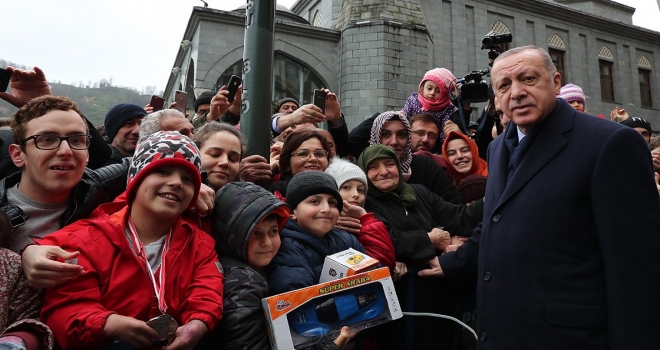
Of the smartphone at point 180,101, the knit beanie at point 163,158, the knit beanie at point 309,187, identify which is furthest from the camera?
the smartphone at point 180,101

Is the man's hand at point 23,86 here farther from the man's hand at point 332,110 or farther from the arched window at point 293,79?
the arched window at point 293,79

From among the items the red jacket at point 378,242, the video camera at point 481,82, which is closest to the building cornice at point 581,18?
the video camera at point 481,82

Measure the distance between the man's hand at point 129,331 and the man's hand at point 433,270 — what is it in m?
1.75

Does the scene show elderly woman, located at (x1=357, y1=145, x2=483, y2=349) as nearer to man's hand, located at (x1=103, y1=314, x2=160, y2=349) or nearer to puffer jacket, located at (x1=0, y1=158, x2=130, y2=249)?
man's hand, located at (x1=103, y1=314, x2=160, y2=349)

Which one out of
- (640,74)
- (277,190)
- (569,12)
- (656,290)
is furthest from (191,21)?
(640,74)

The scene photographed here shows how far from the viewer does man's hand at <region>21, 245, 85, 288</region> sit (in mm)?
1583

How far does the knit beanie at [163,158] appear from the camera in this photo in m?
1.96

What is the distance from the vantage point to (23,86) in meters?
2.72

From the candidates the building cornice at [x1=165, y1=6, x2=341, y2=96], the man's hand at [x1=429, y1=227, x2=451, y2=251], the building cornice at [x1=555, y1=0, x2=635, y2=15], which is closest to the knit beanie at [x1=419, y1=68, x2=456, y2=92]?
the man's hand at [x1=429, y1=227, x2=451, y2=251]

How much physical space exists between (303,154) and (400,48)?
35.6 feet

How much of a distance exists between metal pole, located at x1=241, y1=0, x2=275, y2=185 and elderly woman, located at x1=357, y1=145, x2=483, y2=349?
104cm

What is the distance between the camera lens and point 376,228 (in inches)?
108

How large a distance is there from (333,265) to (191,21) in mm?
14898

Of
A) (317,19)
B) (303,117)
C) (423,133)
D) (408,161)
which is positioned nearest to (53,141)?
(303,117)
